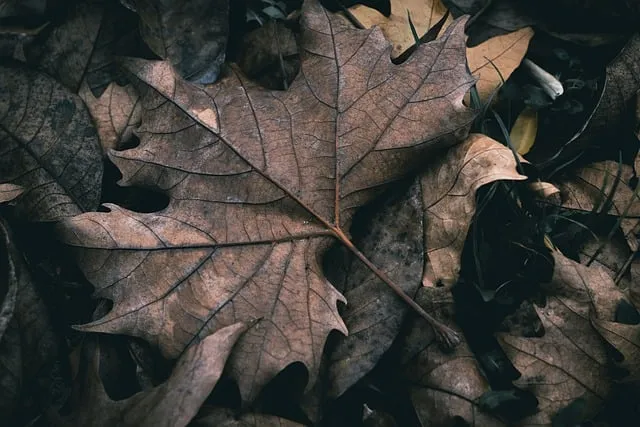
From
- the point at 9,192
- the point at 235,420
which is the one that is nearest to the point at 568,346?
the point at 235,420

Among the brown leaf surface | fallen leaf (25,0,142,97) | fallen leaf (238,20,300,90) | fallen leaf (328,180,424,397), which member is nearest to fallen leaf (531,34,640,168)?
the brown leaf surface

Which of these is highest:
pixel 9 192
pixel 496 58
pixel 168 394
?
pixel 9 192

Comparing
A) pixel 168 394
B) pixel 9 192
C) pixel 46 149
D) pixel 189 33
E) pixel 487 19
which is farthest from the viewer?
pixel 487 19

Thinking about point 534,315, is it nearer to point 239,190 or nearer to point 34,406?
point 239,190

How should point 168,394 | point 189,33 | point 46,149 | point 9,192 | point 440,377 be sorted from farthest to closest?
point 189,33
point 46,149
point 9,192
point 440,377
point 168,394

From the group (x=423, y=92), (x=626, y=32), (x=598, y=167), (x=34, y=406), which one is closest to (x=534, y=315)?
(x=598, y=167)

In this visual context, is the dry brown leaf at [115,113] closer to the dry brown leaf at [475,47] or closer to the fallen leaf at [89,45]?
the fallen leaf at [89,45]

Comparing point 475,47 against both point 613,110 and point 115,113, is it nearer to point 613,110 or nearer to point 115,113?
point 613,110
